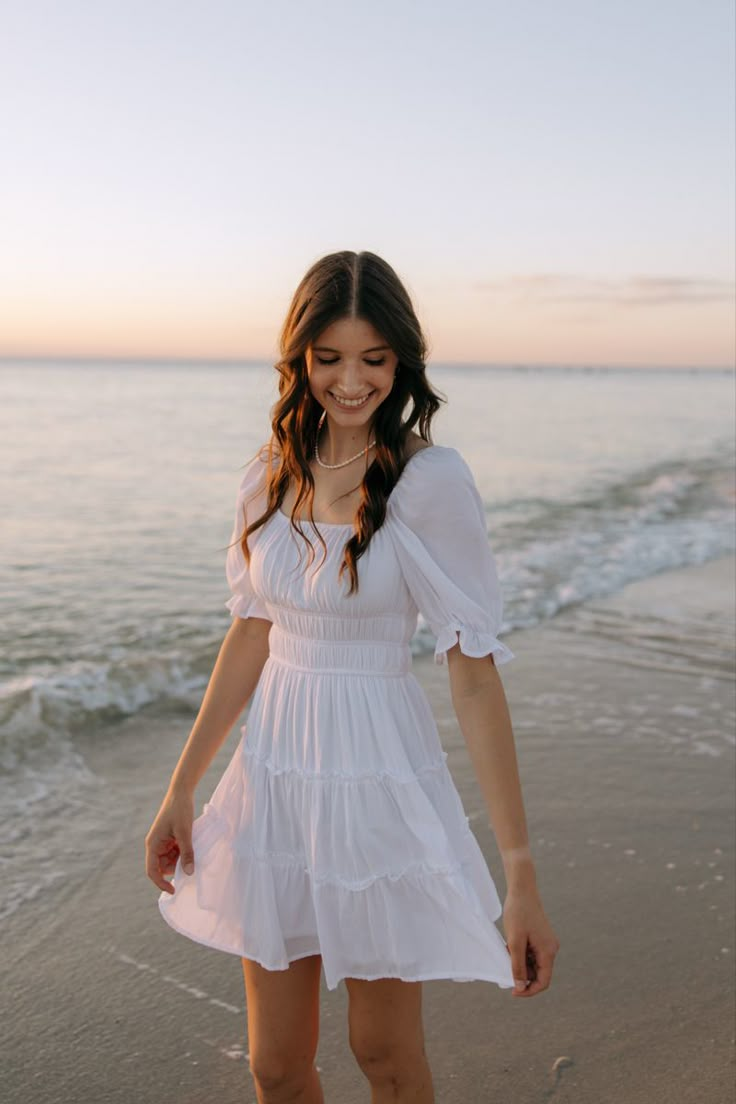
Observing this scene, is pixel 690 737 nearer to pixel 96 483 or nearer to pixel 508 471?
pixel 96 483

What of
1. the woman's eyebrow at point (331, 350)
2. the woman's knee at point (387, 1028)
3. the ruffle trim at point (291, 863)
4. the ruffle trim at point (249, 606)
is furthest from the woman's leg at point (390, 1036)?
the woman's eyebrow at point (331, 350)

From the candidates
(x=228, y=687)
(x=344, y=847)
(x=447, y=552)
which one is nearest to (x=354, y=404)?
(x=447, y=552)

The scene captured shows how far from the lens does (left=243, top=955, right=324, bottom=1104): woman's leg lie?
221cm

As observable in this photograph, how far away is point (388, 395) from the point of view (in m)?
2.31

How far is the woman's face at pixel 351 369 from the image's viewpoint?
2.18 meters

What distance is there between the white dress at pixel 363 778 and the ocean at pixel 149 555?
0.62 m

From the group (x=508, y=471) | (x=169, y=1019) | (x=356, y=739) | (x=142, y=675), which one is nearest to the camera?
(x=356, y=739)

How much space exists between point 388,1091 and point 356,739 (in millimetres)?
706

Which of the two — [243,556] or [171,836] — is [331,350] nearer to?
[243,556]

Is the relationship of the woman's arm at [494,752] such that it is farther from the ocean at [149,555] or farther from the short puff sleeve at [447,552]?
the ocean at [149,555]

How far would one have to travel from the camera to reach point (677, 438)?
30.4 meters

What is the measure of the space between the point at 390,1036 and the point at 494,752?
1.99ft

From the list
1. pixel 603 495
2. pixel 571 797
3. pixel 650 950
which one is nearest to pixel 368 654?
pixel 650 950

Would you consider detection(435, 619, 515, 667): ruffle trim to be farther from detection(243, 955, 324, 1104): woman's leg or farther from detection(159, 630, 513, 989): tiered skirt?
detection(243, 955, 324, 1104): woman's leg
